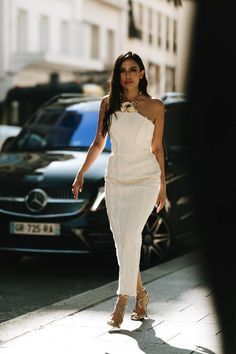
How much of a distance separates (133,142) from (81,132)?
13.0 ft

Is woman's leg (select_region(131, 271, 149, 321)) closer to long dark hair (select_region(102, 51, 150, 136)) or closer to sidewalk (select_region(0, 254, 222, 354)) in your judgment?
sidewalk (select_region(0, 254, 222, 354))

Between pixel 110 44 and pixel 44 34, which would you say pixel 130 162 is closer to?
pixel 44 34

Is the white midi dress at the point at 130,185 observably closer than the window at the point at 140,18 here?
Yes

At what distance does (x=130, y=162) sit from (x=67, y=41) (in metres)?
39.2

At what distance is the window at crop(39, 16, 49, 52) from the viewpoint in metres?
42.2

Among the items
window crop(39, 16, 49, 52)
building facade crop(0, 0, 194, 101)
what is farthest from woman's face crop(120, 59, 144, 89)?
window crop(39, 16, 49, 52)

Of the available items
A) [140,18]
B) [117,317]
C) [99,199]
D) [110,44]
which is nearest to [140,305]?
[117,317]

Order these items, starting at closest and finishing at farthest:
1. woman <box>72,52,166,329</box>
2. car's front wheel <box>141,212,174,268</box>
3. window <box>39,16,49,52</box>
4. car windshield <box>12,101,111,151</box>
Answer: woman <box>72,52,166,329</box>
car's front wheel <box>141,212,174,268</box>
car windshield <box>12,101,111,151</box>
window <box>39,16,49,52</box>

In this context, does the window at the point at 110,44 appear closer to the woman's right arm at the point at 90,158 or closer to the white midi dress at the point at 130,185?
the woman's right arm at the point at 90,158

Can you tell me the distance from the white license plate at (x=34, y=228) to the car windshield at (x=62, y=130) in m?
1.28

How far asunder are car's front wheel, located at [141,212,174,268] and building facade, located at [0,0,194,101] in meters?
26.4

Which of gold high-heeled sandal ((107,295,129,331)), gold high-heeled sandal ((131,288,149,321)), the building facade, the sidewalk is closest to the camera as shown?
A: the sidewalk

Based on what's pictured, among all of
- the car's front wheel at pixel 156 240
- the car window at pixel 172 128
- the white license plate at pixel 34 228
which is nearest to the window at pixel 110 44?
the car window at pixel 172 128

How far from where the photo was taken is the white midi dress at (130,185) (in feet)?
18.8
